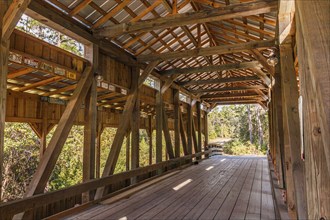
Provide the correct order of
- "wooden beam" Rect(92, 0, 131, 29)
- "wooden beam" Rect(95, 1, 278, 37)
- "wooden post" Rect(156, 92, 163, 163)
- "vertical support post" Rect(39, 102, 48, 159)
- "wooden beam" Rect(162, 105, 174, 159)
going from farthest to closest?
1. "wooden beam" Rect(162, 105, 174, 159)
2. "wooden post" Rect(156, 92, 163, 163)
3. "vertical support post" Rect(39, 102, 48, 159)
4. "wooden beam" Rect(92, 0, 131, 29)
5. "wooden beam" Rect(95, 1, 278, 37)

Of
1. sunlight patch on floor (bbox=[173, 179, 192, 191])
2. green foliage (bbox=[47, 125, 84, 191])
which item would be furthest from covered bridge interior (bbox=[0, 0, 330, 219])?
green foliage (bbox=[47, 125, 84, 191])

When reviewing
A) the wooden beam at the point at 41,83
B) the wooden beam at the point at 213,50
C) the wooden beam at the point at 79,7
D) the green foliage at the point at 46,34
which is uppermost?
the green foliage at the point at 46,34

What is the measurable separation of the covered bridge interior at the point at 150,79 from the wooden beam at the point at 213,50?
2 centimetres

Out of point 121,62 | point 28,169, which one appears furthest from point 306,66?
point 28,169

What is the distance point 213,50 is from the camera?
5562 mm

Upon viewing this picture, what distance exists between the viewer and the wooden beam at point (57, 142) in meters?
3.39

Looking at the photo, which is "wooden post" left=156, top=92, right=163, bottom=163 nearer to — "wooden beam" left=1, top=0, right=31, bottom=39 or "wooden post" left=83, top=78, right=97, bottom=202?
"wooden post" left=83, top=78, right=97, bottom=202

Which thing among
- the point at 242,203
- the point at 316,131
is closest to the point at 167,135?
the point at 242,203

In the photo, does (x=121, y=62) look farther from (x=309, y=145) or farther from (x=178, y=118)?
(x=309, y=145)

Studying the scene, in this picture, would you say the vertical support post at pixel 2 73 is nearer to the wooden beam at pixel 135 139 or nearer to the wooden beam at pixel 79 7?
the wooden beam at pixel 79 7

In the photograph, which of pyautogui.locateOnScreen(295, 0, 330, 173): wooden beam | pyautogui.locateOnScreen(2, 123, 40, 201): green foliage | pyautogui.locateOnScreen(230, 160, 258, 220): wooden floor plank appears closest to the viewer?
pyautogui.locateOnScreen(295, 0, 330, 173): wooden beam

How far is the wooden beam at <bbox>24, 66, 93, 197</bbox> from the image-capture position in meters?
3.39

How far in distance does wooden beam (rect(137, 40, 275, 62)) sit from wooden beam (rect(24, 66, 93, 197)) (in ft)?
6.43

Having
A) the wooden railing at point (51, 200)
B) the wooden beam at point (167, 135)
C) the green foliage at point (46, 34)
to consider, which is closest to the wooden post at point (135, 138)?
the wooden railing at point (51, 200)
